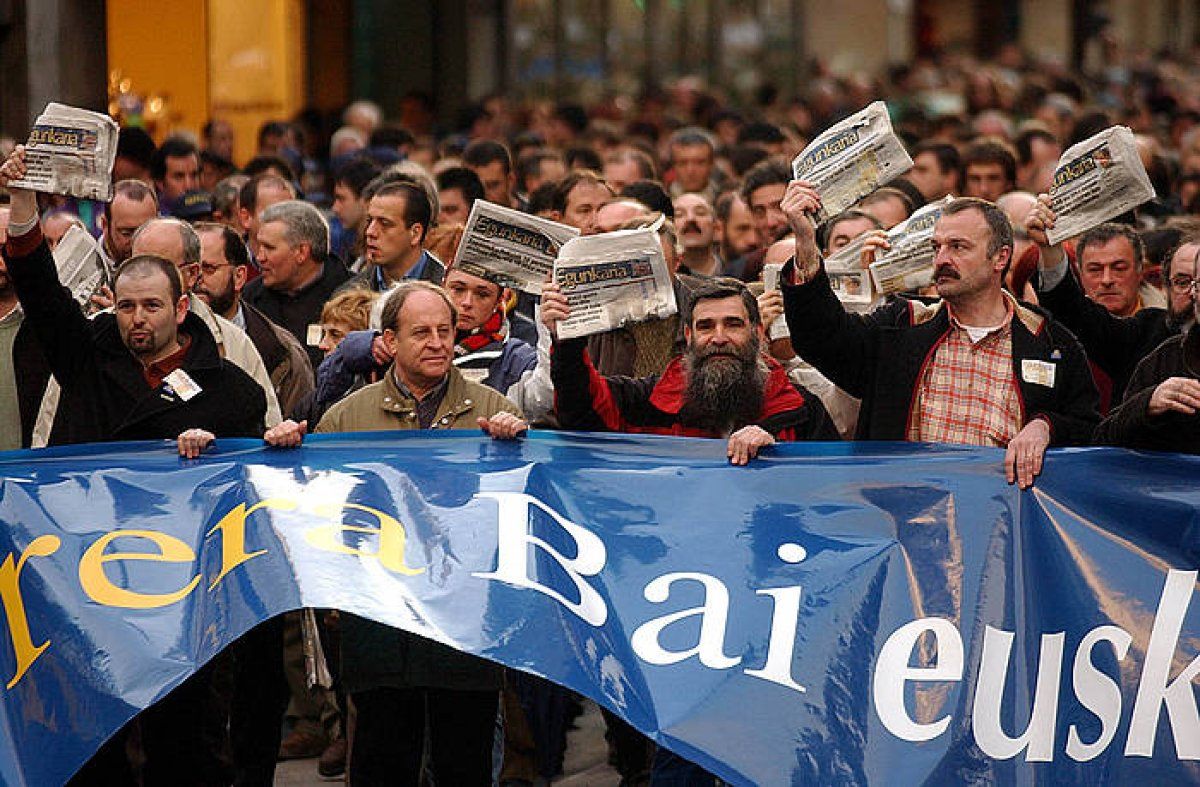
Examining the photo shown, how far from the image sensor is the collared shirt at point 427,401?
8.14 meters

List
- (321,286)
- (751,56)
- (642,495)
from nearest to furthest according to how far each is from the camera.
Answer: (642,495)
(321,286)
(751,56)

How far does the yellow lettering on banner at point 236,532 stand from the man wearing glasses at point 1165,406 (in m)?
2.44

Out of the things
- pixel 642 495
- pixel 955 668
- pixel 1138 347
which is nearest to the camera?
pixel 955 668

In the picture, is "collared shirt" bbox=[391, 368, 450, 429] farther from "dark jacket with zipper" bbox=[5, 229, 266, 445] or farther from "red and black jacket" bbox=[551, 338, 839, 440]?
"dark jacket with zipper" bbox=[5, 229, 266, 445]

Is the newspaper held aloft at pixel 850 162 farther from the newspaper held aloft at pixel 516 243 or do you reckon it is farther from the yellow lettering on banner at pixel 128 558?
the yellow lettering on banner at pixel 128 558

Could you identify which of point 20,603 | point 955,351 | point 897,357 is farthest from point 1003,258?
point 20,603

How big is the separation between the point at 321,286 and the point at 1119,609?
16.4 ft

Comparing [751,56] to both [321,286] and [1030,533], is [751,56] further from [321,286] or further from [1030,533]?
[1030,533]

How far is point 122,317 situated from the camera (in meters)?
8.23

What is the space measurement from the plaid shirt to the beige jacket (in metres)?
1.31

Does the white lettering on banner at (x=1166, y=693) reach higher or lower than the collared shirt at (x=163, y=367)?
lower

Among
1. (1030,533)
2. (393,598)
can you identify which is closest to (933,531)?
(1030,533)

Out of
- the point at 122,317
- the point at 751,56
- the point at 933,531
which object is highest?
the point at 751,56

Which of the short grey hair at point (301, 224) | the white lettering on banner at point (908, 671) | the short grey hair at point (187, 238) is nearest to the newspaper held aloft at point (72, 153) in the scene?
the short grey hair at point (187, 238)
